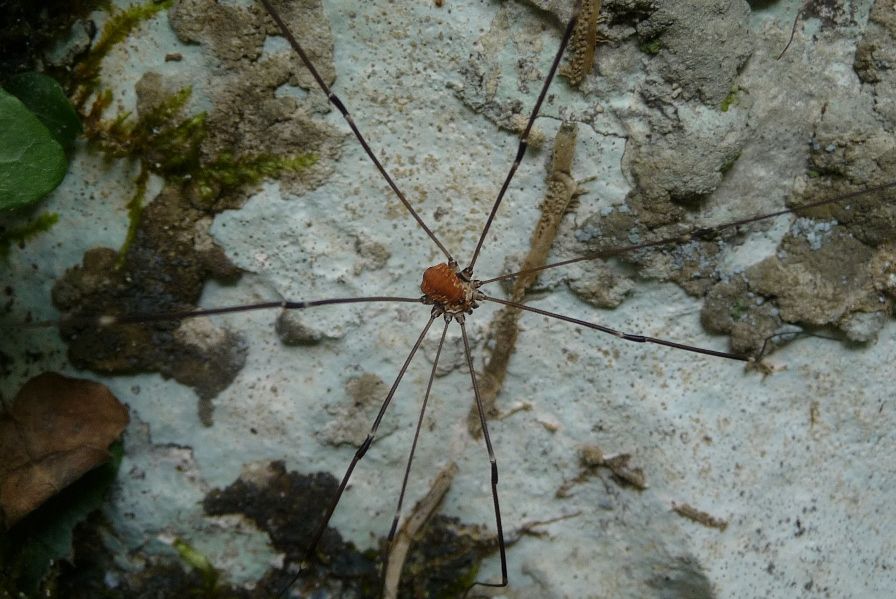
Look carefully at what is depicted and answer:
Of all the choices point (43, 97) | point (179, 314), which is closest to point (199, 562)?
point (179, 314)

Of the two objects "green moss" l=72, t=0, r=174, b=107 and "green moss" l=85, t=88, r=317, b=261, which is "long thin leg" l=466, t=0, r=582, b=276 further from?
"green moss" l=72, t=0, r=174, b=107

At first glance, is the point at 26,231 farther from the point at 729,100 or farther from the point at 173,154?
the point at 729,100

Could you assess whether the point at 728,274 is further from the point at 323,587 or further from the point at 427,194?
the point at 323,587

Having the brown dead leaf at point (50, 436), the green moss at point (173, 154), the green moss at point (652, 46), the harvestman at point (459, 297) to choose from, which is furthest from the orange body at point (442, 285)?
the brown dead leaf at point (50, 436)

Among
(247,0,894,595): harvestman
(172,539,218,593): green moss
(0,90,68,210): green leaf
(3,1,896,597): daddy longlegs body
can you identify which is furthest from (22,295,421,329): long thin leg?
(172,539,218,593): green moss

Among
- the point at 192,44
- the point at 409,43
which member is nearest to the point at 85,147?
the point at 192,44

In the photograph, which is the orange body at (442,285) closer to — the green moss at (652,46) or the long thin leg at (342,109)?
the long thin leg at (342,109)
